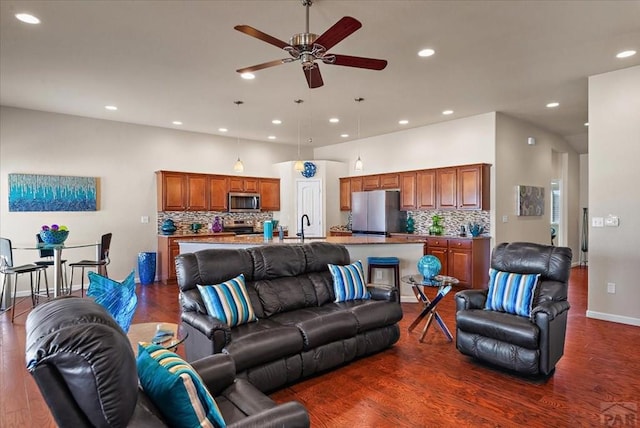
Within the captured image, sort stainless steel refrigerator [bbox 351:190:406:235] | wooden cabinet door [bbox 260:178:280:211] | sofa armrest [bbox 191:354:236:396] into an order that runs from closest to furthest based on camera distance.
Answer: sofa armrest [bbox 191:354:236:396] < stainless steel refrigerator [bbox 351:190:406:235] < wooden cabinet door [bbox 260:178:280:211]

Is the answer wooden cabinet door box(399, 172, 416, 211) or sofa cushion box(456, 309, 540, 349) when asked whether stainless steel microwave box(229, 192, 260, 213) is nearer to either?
wooden cabinet door box(399, 172, 416, 211)

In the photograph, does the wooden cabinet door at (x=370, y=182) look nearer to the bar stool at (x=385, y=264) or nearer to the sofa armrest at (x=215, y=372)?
the bar stool at (x=385, y=264)

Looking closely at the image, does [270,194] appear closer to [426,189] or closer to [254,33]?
[426,189]

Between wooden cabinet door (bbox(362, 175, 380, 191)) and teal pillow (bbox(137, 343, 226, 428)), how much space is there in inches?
265

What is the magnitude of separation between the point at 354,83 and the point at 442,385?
3544 millimetres

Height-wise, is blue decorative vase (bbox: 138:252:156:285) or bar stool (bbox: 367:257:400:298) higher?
bar stool (bbox: 367:257:400:298)

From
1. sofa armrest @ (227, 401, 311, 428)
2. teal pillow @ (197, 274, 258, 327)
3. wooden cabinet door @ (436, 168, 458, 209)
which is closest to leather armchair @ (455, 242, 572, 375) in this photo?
teal pillow @ (197, 274, 258, 327)

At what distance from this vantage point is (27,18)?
303 cm

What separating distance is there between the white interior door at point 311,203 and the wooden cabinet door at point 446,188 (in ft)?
9.07

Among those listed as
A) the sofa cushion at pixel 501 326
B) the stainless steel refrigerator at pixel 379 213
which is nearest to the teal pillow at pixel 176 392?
the sofa cushion at pixel 501 326

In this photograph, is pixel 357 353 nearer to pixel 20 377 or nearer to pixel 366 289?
pixel 366 289

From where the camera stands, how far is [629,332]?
4.02 metres

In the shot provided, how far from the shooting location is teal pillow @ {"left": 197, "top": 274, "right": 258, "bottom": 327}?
2834 mm

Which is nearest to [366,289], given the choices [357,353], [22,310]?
[357,353]
